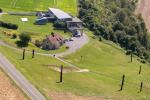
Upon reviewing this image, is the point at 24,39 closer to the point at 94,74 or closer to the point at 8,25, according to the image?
the point at 8,25

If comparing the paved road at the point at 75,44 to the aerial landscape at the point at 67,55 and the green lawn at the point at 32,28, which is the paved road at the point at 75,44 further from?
the green lawn at the point at 32,28

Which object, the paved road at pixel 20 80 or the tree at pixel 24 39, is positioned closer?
the paved road at pixel 20 80

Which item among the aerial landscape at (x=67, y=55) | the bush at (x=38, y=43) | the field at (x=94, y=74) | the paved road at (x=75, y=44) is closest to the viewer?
the aerial landscape at (x=67, y=55)

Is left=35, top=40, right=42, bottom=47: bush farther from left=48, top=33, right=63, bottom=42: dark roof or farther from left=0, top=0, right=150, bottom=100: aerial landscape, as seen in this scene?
left=48, top=33, right=63, bottom=42: dark roof

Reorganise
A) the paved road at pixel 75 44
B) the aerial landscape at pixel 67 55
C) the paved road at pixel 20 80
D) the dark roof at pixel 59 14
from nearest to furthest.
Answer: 1. the paved road at pixel 20 80
2. the aerial landscape at pixel 67 55
3. the paved road at pixel 75 44
4. the dark roof at pixel 59 14

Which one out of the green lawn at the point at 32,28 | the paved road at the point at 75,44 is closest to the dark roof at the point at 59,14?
the green lawn at the point at 32,28

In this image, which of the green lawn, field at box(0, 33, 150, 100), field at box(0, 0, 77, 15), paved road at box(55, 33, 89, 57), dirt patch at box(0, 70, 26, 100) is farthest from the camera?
field at box(0, 0, 77, 15)

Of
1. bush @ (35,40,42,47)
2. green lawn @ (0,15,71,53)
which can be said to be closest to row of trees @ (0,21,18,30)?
green lawn @ (0,15,71,53)
